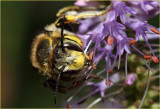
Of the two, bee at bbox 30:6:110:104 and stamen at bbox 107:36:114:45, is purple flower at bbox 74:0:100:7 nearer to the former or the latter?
bee at bbox 30:6:110:104

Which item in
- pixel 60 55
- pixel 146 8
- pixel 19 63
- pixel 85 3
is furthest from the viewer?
pixel 19 63

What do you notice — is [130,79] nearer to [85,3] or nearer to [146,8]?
[146,8]

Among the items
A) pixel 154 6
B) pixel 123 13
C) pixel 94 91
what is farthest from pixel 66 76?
pixel 154 6

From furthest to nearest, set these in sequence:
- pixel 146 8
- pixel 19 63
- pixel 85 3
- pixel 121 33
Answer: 1. pixel 19 63
2. pixel 85 3
3. pixel 146 8
4. pixel 121 33

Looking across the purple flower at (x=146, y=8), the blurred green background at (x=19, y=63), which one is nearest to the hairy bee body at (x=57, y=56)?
the purple flower at (x=146, y=8)

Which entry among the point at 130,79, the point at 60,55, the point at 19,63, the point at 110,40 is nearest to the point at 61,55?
the point at 60,55

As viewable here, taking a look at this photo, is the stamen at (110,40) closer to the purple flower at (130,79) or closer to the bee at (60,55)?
the bee at (60,55)

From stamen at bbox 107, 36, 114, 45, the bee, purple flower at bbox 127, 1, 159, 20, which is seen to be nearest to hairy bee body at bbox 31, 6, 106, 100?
the bee

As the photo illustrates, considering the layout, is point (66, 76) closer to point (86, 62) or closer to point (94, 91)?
point (86, 62)
